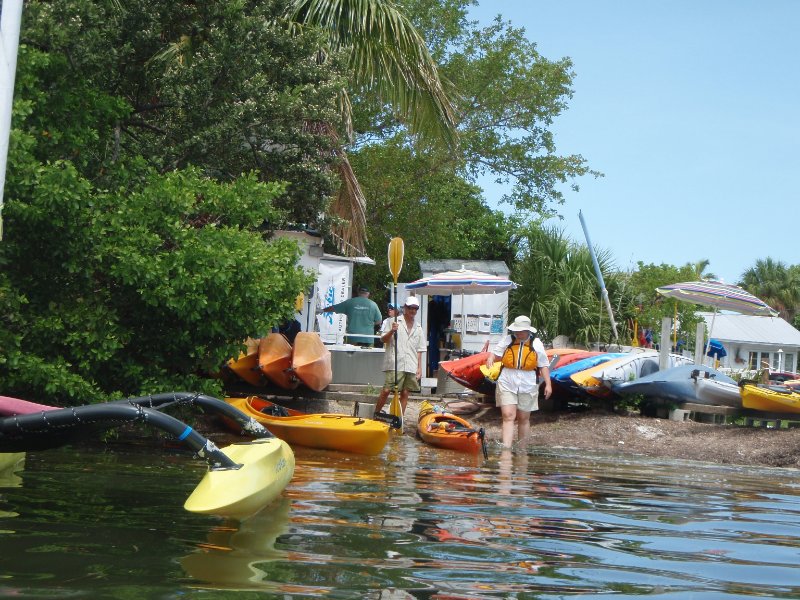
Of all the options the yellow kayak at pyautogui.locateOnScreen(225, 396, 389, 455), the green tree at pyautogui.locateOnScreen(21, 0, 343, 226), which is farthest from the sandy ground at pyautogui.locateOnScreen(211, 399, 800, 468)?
the green tree at pyautogui.locateOnScreen(21, 0, 343, 226)

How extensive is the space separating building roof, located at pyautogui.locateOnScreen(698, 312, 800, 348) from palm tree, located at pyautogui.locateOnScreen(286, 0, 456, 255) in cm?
3537

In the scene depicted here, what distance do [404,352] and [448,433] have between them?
1842 mm

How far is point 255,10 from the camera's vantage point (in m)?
12.6

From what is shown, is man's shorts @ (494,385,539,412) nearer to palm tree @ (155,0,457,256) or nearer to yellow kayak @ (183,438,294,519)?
palm tree @ (155,0,457,256)

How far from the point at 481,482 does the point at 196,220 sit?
4406mm

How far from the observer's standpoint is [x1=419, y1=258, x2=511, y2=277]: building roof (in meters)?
25.4

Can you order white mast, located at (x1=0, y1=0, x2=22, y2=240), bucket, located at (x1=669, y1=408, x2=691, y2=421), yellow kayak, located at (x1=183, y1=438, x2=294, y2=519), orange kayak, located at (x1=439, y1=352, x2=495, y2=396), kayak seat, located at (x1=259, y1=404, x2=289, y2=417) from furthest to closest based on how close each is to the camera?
orange kayak, located at (x1=439, y1=352, x2=495, y2=396), bucket, located at (x1=669, y1=408, x2=691, y2=421), kayak seat, located at (x1=259, y1=404, x2=289, y2=417), white mast, located at (x1=0, y1=0, x2=22, y2=240), yellow kayak, located at (x1=183, y1=438, x2=294, y2=519)

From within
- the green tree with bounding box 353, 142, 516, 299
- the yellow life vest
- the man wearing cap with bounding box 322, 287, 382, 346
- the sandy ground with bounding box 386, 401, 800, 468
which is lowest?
the sandy ground with bounding box 386, 401, 800, 468

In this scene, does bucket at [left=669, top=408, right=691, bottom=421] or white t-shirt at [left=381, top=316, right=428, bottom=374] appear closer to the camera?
white t-shirt at [left=381, top=316, right=428, bottom=374]

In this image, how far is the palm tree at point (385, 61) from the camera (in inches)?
593

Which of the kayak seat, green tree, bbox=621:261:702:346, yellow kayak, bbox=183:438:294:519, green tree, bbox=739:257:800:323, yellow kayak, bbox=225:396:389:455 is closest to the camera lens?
yellow kayak, bbox=183:438:294:519

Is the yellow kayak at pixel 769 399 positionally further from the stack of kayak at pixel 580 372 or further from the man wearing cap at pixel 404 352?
the man wearing cap at pixel 404 352

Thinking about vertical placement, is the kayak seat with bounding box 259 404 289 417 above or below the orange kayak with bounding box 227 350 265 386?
below

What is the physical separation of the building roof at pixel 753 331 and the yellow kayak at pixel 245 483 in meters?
43.9
